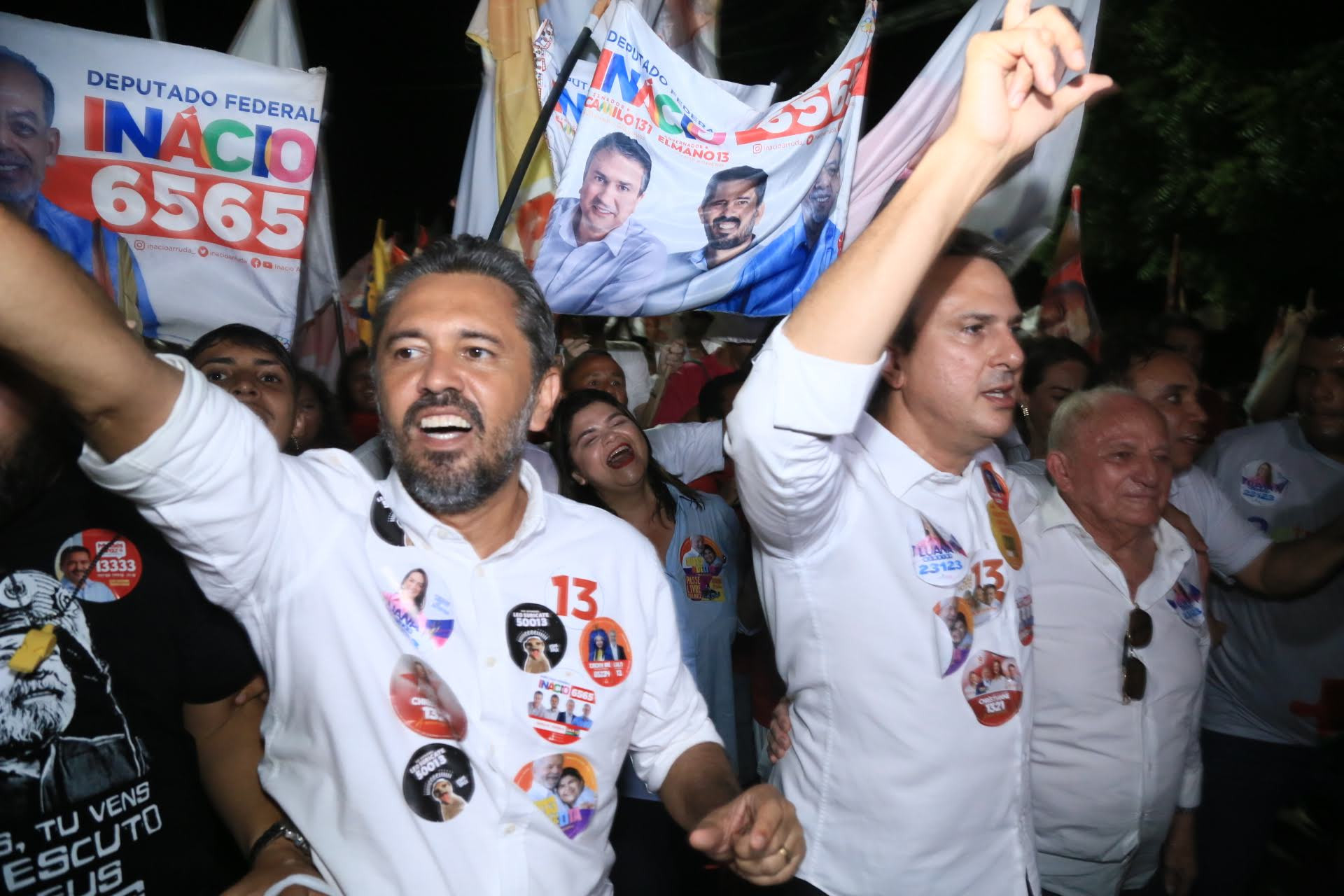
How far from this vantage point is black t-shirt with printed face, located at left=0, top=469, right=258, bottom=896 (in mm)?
1892

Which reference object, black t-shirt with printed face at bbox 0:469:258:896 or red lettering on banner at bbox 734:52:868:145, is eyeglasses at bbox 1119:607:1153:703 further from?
red lettering on banner at bbox 734:52:868:145

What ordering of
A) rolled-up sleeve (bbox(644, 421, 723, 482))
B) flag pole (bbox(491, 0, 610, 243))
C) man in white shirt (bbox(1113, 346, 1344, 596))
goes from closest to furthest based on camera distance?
1. man in white shirt (bbox(1113, 346, 1344, 596))
2. flag pole (bbox(491, 0, 610, 243))
3. rolled-up sleeve (bbox(644, 421, 723, 482))

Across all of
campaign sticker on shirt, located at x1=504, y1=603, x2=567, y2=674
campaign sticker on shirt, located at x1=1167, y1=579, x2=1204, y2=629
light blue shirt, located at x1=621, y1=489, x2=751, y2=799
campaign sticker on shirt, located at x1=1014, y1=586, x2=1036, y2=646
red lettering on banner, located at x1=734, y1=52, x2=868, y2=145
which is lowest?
light blue shirt, located at x1=621, y1=489, x2=751, y2=799

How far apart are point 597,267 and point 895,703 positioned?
2277 mm

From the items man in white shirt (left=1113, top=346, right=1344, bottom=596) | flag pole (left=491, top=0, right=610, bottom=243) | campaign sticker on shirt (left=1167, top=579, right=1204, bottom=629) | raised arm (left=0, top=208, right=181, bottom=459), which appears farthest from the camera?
flag pole (left=491, top=0, right=610, bottom=243)

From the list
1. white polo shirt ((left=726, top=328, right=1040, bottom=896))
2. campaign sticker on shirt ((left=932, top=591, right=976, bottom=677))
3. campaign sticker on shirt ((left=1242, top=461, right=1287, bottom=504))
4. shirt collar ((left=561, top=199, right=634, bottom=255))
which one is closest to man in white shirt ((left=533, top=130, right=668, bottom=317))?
shirt collar ((left=561, top=199, right=634, bottom=255))

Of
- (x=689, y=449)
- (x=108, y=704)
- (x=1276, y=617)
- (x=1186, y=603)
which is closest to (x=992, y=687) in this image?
(x=1186, y=603)

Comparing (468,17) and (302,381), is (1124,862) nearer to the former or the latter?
(302,381)

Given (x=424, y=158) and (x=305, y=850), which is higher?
(x=305, y=850)

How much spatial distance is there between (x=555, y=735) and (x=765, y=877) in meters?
0.46

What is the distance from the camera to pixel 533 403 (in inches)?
88.5

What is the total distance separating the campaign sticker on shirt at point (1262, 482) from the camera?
4.28 m

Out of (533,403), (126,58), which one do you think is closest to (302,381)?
(126,58)

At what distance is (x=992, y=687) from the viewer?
2.31 m
